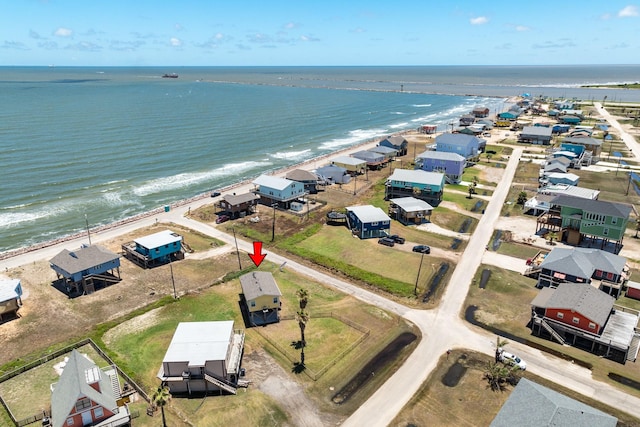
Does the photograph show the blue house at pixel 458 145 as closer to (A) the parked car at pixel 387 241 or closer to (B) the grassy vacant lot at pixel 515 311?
A: (A) the parked car at pixel 387 241

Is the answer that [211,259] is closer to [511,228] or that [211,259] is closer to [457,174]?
[511,228]

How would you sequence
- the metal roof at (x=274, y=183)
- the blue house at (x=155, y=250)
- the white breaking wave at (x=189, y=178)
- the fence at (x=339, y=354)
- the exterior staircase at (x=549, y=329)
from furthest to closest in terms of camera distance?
the white breaking wave at (x=189, y=178) → the metal roof at (x=274, y=183) → the blue house at (x=155, y=250) → the exterior staircase at (x=549, y=329) → the fence at (x=339, y=354)

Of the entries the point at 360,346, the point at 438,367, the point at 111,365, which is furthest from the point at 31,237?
the point at 438,367

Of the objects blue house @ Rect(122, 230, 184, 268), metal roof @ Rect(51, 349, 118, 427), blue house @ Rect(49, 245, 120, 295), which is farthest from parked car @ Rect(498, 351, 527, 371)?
blue house @ Rect(49, 245, 120, 295)

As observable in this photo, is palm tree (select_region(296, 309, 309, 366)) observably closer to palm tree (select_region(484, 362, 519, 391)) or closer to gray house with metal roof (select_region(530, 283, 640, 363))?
palm tree (select_region(484, 362, 519, 391))

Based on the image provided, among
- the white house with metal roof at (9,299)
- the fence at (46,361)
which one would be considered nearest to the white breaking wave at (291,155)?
the white house with metal roof at (9,299)

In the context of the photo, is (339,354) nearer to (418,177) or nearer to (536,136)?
(418,177)
